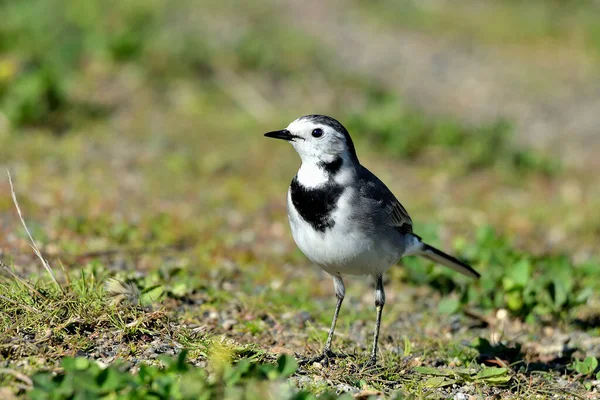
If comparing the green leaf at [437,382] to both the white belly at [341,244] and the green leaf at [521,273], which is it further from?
the green leaf at [521,273]

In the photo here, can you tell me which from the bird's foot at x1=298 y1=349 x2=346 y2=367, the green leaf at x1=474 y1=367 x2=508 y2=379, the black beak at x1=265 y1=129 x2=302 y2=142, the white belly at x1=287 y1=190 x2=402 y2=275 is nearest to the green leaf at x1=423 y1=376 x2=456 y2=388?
the green leaf at x1=474 y1=367 x2=508 y2=379

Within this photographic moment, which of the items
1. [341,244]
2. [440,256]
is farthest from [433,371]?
[440,256]

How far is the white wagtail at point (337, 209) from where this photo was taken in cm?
479

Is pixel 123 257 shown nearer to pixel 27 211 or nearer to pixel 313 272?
pixel 27 211

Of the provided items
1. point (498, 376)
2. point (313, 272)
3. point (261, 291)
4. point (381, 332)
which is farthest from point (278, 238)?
point (498, 376)

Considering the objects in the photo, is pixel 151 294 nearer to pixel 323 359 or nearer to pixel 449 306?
pixel 323 359

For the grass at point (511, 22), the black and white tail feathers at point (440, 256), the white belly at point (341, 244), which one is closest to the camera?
the white belly at point (341, 244)

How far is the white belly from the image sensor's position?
4770mm

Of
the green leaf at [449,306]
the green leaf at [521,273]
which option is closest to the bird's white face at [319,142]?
the green leaf at [449,306]

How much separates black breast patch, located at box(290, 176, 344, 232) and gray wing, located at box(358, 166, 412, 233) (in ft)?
0.65

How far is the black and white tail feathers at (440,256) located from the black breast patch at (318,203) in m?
1.00

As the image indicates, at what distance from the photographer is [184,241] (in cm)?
725

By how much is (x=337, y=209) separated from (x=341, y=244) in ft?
0.69

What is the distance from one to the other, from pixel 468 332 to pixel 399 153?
13.7 ft
